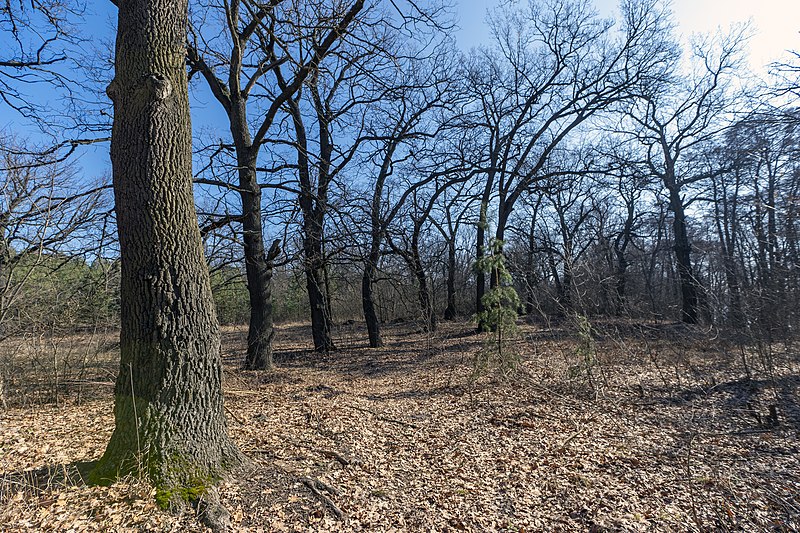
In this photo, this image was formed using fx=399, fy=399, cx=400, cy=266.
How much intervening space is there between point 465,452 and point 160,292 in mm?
3457

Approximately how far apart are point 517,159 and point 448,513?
15.1 metres

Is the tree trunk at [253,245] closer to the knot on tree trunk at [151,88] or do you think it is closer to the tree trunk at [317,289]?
the tree trunk at [317,289]

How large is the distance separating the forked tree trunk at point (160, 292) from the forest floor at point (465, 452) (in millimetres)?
268

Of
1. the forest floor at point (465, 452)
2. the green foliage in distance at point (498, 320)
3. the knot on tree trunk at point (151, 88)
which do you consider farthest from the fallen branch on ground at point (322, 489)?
the green foliage in distance at point (498, 320)

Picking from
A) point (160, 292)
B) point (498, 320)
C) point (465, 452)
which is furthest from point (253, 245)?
point (465, 452)

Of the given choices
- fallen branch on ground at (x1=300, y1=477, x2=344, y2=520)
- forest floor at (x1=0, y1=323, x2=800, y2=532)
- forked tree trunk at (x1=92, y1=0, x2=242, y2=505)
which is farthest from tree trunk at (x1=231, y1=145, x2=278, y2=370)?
fallen branch on ground at (x1=300, y1=477, x2=344, y2=520)

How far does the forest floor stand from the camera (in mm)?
3020

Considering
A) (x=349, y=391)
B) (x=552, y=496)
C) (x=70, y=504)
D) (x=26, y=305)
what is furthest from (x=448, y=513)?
A: (x=26, y=305)

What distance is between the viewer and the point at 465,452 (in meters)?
4.43

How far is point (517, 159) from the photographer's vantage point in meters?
16.2

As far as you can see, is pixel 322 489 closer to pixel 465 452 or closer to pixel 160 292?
pixel 465 452

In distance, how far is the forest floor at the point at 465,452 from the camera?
3.02m

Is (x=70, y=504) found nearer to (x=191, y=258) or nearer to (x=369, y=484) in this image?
(x=191, y=258)

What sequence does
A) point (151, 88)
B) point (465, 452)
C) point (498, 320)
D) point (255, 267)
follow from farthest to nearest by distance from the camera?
point (255, 267) < point (498, 320) < point (465, 452) < point (151, 88)
